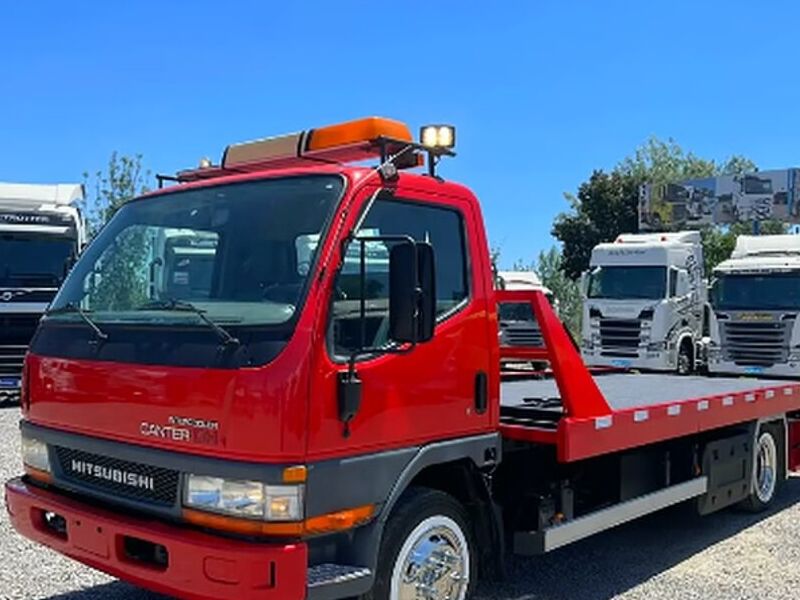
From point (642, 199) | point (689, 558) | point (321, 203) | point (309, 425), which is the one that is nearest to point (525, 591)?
point (689, 558)

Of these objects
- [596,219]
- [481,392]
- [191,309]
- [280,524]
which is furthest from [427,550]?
[596,219]

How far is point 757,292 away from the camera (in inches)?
653

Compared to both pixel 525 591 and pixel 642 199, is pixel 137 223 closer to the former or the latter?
pixel 525 591

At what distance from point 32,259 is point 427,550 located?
1134 centimetres

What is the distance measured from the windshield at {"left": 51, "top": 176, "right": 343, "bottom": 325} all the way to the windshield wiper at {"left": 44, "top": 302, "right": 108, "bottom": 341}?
0.03m

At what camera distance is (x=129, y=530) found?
3.56 m

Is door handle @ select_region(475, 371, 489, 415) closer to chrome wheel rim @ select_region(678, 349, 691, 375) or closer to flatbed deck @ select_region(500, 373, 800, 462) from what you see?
flatbed deck @ select_region(500, 373, 800, 462)

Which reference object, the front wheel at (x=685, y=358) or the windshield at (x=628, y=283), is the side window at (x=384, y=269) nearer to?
the windshield at (x=628, y=283)

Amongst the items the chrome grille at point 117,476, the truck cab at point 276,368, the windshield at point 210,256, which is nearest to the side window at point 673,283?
the truck cab at point 276,368

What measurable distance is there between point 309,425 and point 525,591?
2.43m

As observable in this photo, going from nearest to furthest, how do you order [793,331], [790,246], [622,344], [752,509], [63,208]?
1. [752,509]
2. [63,208]
3. [793,331]
4. [790,246]
5. [622,344]

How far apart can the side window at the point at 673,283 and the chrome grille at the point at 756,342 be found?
1.68 metres

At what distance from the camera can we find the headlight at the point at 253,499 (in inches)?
131

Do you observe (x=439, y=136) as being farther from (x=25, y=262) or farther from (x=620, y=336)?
(x=620, y=336)
